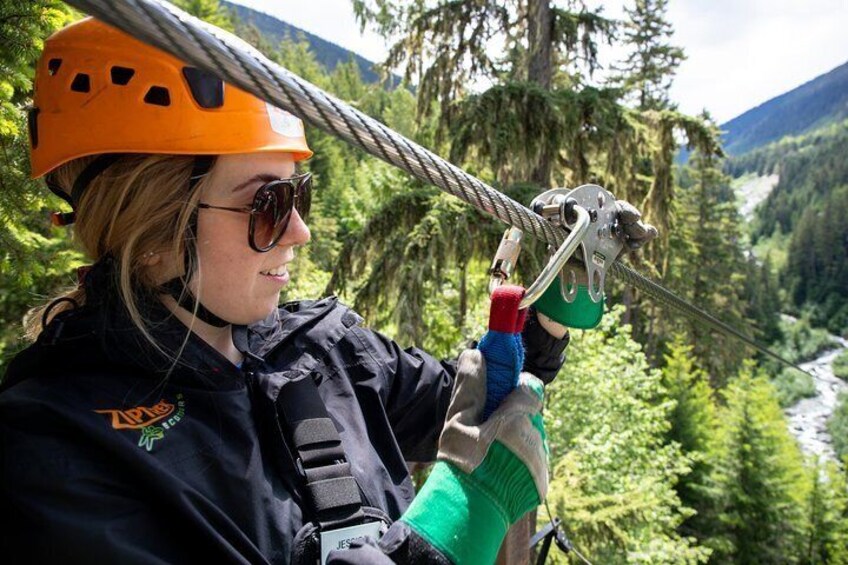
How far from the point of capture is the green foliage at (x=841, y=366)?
87.1 meters

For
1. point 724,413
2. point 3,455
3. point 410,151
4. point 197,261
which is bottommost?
point 724,413

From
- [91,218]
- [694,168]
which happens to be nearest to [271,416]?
[91,218]

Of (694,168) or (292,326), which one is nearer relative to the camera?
(292,326)

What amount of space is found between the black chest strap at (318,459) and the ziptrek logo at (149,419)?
0.32 meters

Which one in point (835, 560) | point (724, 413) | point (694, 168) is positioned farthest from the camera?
point (694, 168)

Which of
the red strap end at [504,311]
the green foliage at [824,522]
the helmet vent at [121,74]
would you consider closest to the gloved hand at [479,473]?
the red strap end at [504,311]

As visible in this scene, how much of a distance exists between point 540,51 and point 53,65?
26.0 feet

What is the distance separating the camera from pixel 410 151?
5.00ft

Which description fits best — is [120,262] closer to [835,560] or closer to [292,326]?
[292,326]

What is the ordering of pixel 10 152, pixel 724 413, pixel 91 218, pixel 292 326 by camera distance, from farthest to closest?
pixel 724 413 < pixel 10 152 < pixel 292 326 < pixel 91 218

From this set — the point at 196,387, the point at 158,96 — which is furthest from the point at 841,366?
the point at 158,96

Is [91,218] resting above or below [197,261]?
above

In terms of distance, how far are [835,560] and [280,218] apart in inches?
1123

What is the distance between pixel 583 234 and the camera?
1.89 m
